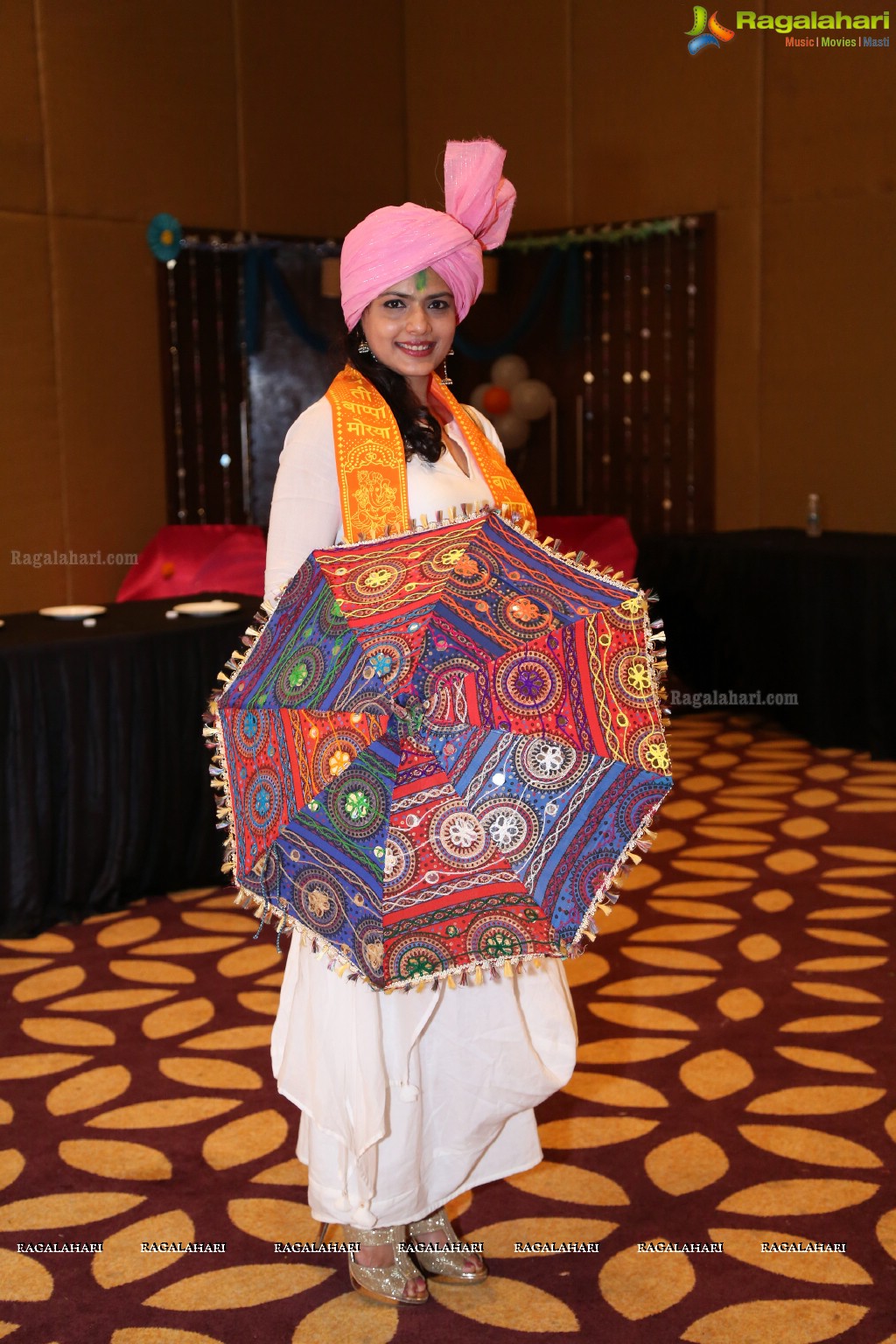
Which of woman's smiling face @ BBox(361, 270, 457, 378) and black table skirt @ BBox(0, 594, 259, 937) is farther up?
woman's smiling face @ BBox(361, 270, 457, 378)

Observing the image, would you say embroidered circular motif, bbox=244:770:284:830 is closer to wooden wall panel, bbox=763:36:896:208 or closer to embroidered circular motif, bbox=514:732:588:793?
embroidered circular motif, bbox=514:732:588:793

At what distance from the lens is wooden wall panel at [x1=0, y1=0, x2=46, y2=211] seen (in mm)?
6824

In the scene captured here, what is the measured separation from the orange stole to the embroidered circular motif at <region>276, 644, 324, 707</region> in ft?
0.95

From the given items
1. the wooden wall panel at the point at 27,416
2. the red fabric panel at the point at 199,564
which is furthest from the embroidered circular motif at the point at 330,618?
the wooden wall panel at the point at 27,416

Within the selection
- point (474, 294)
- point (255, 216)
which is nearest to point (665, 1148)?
point (474, 294)

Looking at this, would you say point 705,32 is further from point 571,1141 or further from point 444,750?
point 444,750

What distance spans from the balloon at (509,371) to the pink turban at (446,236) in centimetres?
629

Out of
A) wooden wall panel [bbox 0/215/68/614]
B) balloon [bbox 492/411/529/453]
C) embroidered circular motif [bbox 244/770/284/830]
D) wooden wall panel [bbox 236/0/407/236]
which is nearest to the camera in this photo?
embroidered circular motif [bbox 244/770/284/830]

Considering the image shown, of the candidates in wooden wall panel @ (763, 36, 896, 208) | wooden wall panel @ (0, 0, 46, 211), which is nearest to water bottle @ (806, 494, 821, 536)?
wooden wall panel @ (763, 36, 896, 208)

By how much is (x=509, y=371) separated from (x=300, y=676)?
273 inches

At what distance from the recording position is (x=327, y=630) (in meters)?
1.71

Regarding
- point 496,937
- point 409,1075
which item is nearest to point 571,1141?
point 409,1075

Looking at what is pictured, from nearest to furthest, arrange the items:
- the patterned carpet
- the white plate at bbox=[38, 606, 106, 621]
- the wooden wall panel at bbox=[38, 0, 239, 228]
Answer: the patterned carpet < the white plate at bbox=[38, 606, 106, 621] < the wooden wall panel at bbox=[38, 0, 239, 228]

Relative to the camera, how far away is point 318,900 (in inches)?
70.1
